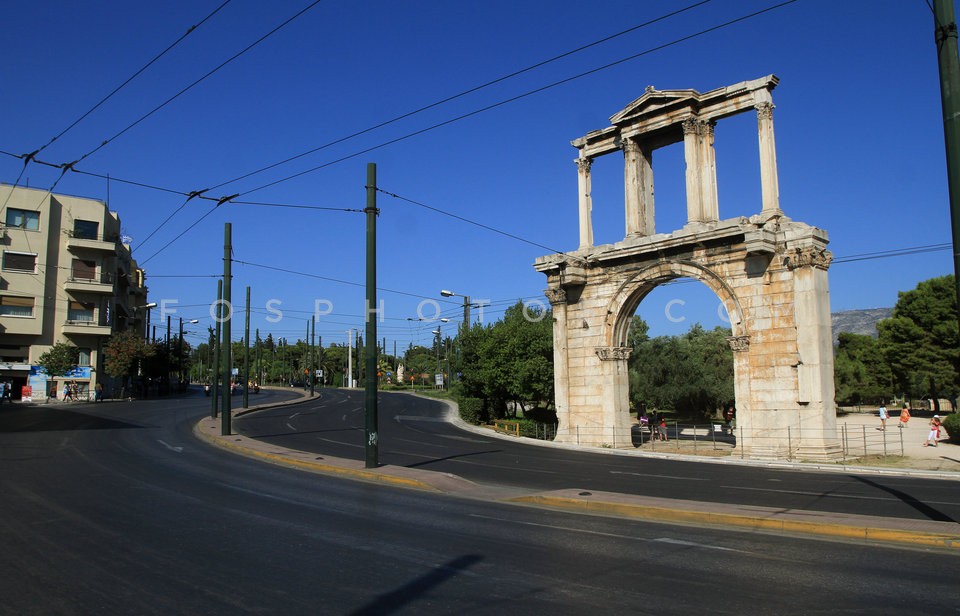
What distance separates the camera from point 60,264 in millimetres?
58219

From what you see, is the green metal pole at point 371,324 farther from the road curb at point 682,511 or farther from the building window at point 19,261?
the building window at point 19,261

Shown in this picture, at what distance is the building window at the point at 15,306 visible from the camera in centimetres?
5503

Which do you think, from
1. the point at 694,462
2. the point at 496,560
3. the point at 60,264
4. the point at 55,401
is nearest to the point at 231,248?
the point at 694,462

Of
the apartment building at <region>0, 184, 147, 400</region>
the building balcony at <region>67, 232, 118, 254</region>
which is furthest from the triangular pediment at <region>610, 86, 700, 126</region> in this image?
the building balcony at <region>67, 232, 118, 254</region>

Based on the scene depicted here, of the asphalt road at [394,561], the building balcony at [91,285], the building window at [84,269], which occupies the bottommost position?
the asphalt road at [394,561]

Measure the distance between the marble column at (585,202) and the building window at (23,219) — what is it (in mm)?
48469

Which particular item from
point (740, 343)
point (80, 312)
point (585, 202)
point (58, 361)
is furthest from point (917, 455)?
point (80, 312)

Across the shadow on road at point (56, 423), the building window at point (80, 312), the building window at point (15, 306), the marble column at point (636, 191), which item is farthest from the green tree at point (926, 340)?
the building window at point (15, 306)

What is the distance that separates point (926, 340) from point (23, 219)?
80.6m

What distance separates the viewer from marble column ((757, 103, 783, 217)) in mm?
25250

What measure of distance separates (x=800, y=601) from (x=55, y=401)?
5893 cm

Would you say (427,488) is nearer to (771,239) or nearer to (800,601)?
(800,601)

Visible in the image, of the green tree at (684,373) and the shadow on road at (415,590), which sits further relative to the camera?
the green tree at (684,373)

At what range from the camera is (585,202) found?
103 ft
